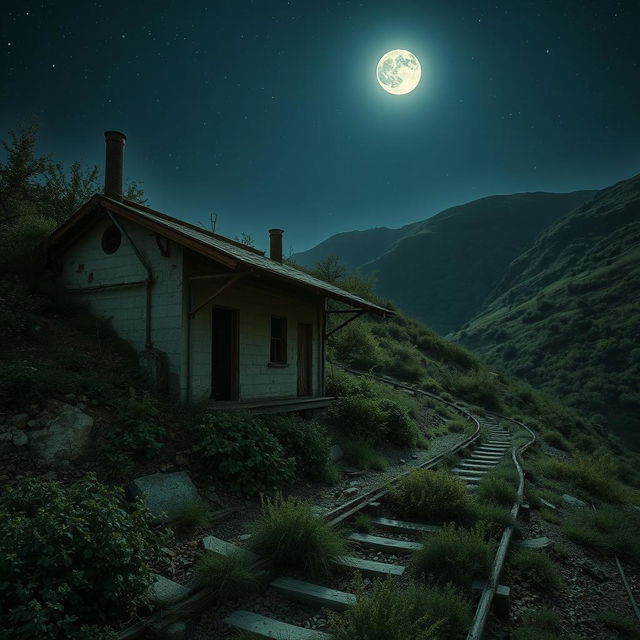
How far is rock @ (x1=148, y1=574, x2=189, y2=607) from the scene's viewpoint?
12.2 feet

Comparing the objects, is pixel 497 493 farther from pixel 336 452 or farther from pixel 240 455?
pixel 240 455

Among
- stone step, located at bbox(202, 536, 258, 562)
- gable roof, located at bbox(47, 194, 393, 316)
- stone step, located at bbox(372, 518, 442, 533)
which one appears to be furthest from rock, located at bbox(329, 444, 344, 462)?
stone step, located at bbox(202, 536, 258, 562)

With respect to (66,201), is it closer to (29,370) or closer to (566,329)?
(29,370)

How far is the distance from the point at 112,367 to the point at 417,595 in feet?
23.4

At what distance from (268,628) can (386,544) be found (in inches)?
83.4

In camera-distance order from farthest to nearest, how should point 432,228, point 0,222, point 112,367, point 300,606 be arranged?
point 432,228, point 0,222, point 112,367, point 300,606

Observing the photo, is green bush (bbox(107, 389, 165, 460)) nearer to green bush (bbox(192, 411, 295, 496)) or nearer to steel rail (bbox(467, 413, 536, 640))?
green bush (bbox(192, 411, 295, 496))

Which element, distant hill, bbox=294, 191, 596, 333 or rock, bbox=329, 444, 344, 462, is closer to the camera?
rock, bbox=329, 444, 344, 462

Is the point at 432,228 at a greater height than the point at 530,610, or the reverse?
the point at 432,228

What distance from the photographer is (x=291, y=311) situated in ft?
40.8

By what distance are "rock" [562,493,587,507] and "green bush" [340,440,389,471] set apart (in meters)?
3.56

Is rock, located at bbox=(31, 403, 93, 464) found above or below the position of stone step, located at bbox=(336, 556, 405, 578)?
above

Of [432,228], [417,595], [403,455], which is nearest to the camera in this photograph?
[417,595]

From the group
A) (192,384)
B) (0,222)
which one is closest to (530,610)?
(192,384)
